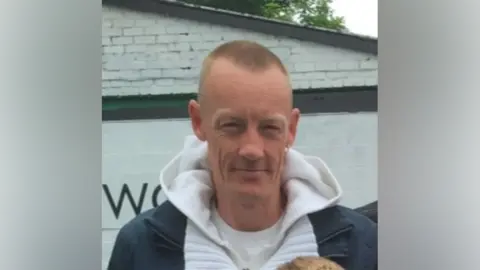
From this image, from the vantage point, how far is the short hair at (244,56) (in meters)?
1.81

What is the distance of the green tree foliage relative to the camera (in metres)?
1.86

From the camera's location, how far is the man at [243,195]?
1786mm

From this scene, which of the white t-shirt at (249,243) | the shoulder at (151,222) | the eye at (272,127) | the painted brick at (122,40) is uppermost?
the painted brick at (122,40)

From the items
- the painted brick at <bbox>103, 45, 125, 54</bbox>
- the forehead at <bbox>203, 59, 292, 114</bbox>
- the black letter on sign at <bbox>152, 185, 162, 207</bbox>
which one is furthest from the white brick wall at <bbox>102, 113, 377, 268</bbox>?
the painted brick at <bbox>103, 45, 125, 54</bbox>

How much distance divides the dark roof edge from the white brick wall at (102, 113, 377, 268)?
0.80 ft

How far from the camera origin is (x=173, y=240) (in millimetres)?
1814

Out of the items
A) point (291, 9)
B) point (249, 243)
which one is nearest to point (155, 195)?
point (249, 243)

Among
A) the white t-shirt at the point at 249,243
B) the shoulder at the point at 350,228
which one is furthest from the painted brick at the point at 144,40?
the shoulder at the point at 350,228

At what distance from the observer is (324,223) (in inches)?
72.9

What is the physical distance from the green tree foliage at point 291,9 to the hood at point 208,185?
42 centimetres

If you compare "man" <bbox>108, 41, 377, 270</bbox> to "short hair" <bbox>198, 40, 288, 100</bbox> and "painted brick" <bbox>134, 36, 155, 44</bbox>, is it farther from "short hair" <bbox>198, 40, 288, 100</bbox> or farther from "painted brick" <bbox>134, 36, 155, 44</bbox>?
"painted brick" <bbox>134, 36, 155, 44</bbox>

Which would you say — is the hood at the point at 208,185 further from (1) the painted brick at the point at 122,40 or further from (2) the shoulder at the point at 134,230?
(1) the painted brick at the point at 122,40

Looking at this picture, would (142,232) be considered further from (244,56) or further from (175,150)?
(244,56)

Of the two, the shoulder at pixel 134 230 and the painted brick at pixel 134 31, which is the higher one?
the painted brick at pixel 134 31
